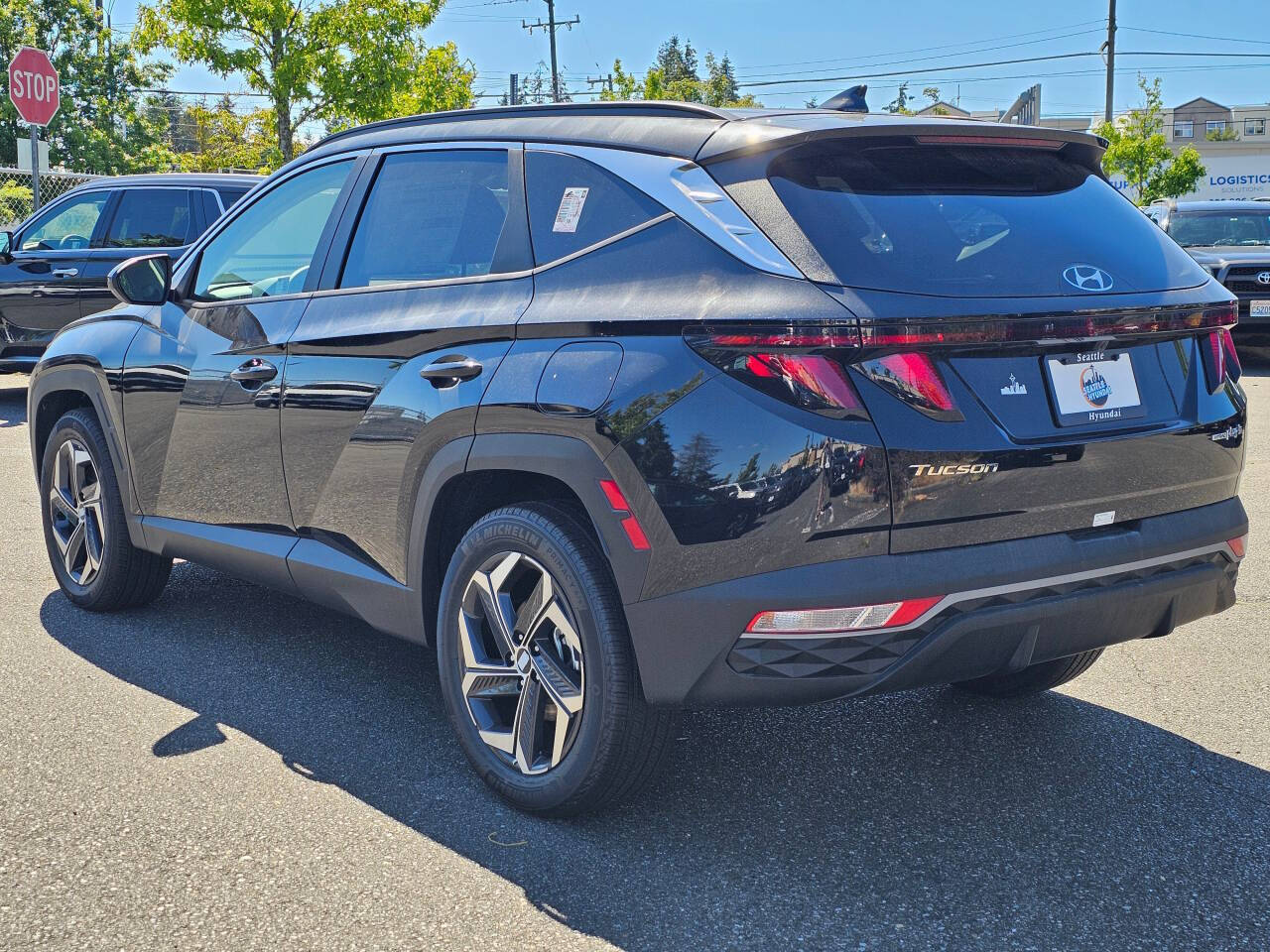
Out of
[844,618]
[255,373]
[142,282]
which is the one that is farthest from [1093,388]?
[142,282]

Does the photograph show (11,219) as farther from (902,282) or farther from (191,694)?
(902,282)

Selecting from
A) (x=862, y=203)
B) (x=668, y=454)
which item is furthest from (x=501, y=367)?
(x=862, y=203)

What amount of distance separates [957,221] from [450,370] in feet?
4.30

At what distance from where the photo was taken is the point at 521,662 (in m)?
3.37

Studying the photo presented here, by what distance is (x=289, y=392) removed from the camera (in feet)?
13.3

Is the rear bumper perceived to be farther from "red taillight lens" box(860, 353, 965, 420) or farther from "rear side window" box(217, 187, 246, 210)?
"rear side window" box(217, 187, 246, 210)

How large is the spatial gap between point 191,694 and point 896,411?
268cm

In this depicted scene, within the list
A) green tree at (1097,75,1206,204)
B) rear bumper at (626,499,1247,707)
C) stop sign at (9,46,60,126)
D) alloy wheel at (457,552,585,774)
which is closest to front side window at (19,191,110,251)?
stop sign at (9,46,60,126)

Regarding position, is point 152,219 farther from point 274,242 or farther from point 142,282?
point 274,242

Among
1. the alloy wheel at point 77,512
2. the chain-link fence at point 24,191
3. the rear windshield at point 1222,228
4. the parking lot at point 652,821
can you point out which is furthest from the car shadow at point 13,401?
the rear windshield at point 1222,228

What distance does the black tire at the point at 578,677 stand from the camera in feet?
10.1

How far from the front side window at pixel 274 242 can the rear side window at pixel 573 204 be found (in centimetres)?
98

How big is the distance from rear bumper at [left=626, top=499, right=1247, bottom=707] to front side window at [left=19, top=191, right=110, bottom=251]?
424 inches

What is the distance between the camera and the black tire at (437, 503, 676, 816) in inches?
121
